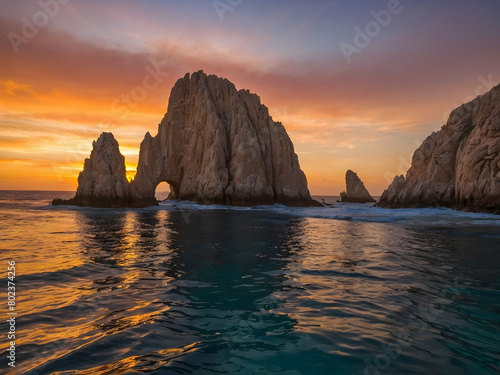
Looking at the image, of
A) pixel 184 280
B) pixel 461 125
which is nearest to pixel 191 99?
pixel 461 125

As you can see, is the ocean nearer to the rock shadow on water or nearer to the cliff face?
the rock shadow on water

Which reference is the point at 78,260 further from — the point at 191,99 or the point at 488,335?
the point at 191,99

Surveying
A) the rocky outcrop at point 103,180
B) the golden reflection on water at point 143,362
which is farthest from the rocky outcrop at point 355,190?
the golden reflection on water at point 143,362

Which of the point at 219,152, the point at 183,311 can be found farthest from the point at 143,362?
the point at 219,152

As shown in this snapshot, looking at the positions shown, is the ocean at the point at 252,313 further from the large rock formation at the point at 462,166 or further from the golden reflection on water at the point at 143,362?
the large rock formation at the point at 462,166

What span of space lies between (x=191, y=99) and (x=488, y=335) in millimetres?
85794

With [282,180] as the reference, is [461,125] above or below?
above

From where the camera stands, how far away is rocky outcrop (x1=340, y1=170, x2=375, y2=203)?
8888 cm

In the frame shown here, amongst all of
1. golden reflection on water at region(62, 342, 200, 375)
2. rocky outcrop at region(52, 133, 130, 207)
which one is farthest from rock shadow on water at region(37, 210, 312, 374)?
rocky outcrop at region(52, 133, 130, 207)

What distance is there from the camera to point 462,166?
43562mm

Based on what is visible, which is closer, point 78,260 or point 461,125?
point 78,260

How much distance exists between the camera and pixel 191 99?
8294 cm

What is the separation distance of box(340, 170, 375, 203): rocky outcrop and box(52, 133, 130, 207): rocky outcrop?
68.1 metres

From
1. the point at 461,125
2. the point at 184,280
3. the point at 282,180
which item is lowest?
the point at 184,280
